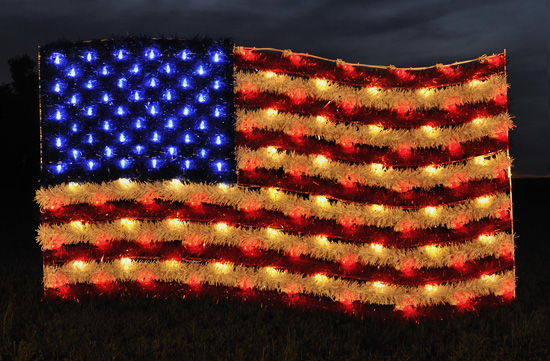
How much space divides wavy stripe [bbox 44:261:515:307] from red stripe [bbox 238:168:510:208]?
1108mm

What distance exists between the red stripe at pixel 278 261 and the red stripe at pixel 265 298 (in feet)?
1.16

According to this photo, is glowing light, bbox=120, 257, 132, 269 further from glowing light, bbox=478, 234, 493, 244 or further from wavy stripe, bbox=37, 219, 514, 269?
glowing light, bbox=478, 234, 493, 244

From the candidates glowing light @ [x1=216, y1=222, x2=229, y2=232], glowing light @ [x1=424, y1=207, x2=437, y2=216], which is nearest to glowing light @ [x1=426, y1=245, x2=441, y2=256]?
glowing light @ [x1=424, y1=207, x2=437, y2=216]

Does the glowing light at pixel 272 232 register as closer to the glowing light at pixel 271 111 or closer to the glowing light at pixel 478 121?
the glowing light at pixel 271 111

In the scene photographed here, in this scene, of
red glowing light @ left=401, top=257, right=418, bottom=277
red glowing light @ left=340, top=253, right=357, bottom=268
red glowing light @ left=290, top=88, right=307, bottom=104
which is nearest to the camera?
red glowing light @ left=401, top=257, right=418, bottom=277

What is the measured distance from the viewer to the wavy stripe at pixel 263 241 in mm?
6145

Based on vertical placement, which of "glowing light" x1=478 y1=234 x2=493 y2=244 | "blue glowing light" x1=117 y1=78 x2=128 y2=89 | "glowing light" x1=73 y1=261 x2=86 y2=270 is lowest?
"glowing light" x1=73 y1=261 x2=86 y2=270

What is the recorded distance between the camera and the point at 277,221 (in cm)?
637

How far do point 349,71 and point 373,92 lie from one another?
0.45 m

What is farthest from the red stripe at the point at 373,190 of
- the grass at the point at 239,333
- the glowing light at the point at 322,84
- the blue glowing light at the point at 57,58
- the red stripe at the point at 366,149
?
the blue glowing light at the point at 57,58

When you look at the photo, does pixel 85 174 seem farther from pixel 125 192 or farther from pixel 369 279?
pixel 369 279

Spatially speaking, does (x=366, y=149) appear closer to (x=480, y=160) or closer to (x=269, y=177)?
(x=269, y=177)

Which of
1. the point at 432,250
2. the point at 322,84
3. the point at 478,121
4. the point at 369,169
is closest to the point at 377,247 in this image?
the point at 432,250

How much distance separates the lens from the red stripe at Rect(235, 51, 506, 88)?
21.3 ft
